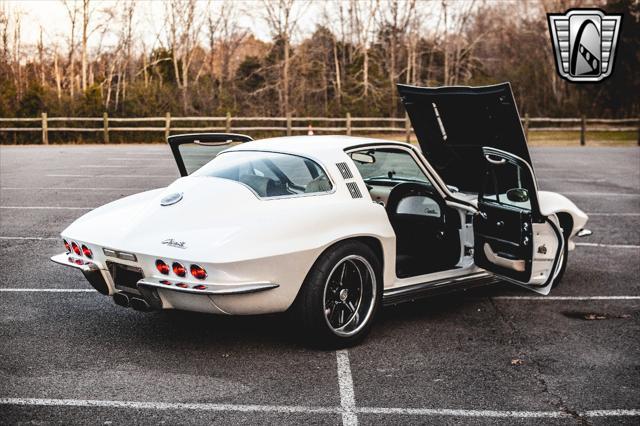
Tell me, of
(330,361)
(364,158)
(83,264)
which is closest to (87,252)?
(83,264)

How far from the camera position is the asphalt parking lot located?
161 inches

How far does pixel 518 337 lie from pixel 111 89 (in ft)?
141

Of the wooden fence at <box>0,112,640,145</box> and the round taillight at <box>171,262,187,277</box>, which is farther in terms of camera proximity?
the wooden fence at <box>0,112,640,145</box>

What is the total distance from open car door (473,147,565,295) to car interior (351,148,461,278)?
25 cm

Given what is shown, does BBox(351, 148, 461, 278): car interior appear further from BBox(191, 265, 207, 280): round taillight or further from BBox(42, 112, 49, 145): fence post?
BBox(42, 112, 49, 145): fence post

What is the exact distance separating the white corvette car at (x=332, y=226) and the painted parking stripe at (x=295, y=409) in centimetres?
72

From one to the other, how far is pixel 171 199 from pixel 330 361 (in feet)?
5.14

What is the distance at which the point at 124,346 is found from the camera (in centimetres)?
514

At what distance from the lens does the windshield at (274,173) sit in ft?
17.3

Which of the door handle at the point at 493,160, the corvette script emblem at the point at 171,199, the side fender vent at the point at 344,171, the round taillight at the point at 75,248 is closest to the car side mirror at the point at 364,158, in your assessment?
the side fender vent at the point at 344,171

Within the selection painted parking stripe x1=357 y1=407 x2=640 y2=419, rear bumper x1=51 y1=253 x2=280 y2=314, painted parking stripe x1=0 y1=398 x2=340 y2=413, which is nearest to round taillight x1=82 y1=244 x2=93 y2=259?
rear bumper x1=51 y1=253 x2=280 y2=314

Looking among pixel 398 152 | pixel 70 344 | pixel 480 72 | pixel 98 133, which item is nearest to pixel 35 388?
pixel 70 344

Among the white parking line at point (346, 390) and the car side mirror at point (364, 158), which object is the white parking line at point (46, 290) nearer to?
the car side mirror at point (364, 158)

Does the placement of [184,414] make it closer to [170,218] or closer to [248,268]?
[248,268]
